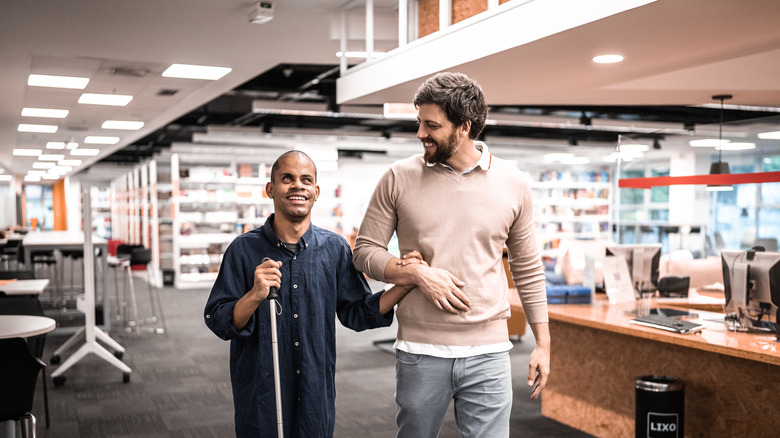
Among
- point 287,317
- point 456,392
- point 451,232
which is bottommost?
point 456,392

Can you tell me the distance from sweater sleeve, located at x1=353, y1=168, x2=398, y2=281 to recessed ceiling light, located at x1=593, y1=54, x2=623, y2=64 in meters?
2.66

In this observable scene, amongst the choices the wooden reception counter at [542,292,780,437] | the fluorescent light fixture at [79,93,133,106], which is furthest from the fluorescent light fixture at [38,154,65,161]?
the wooden reception counter at [542,292,780,437]

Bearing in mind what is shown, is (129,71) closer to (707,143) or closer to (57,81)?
(57,81)

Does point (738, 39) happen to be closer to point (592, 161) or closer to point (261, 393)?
point (261, 393)

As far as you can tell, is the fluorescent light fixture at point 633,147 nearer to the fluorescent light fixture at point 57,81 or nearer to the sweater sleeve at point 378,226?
the sweater sleeve at point 378,226

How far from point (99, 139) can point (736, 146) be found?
11.2 metres

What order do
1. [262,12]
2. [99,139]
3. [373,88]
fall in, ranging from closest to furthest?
[262,12] < [373,88] < [99,139]

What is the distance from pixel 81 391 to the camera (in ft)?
18.9

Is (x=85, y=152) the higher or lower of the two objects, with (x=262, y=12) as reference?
lower

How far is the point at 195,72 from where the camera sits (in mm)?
7172

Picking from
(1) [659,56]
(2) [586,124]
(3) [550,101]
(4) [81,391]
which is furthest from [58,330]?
(2) [586,124]

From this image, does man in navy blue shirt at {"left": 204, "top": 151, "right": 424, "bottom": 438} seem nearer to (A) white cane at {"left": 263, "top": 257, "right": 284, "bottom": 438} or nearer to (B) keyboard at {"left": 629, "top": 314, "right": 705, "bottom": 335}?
(A) white cane at {"left": 263, "top": 257, "right": 284, "bottom": 438}

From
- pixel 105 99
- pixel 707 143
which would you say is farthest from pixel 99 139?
pixel 707 143

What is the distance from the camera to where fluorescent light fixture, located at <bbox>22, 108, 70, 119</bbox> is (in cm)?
966
